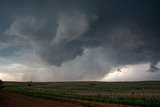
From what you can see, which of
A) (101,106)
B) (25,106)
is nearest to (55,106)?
(25,106)

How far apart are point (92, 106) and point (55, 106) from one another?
412 centimetres

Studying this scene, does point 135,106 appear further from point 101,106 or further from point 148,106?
point 101,106

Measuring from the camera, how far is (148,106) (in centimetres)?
2981

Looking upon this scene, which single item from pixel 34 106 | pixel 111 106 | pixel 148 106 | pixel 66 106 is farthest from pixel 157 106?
pixel 34 106

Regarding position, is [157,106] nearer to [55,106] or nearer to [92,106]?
[92,106]

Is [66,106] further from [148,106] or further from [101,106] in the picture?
[148,106]

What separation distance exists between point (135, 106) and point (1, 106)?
14895 mm

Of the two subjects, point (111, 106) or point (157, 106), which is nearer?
point (157, 106)

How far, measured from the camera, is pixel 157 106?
28797mm

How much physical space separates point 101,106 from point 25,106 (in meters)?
8.44

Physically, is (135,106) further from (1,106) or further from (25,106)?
(1,106)

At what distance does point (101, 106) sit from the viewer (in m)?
30.3

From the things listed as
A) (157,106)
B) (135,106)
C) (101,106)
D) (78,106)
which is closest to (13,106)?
(78,106)

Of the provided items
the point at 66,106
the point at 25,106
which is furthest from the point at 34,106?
the point at 66,106
